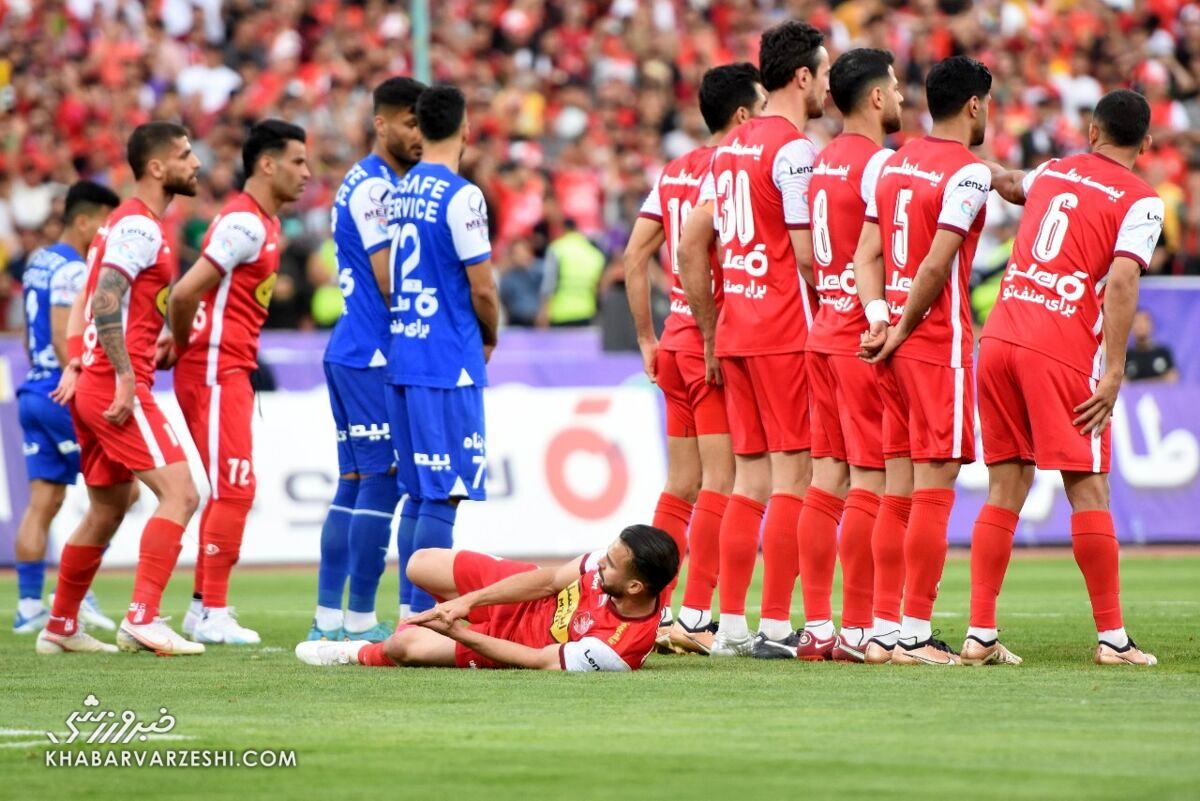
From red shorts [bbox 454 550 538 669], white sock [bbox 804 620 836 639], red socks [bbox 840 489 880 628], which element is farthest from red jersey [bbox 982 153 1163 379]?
red shorts [bbox 454 550 538 669]

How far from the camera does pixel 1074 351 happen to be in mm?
9117

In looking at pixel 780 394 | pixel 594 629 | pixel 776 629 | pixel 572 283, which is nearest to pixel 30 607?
pixel 594 629

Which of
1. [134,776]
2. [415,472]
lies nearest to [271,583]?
[415,472]

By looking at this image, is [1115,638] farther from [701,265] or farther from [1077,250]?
[701,265]

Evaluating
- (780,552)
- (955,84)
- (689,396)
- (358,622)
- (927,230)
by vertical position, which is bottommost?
(358,622)

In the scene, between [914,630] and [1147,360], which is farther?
[1147,360]

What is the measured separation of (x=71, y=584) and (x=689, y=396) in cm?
356

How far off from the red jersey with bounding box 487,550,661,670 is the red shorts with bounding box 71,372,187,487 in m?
2.63

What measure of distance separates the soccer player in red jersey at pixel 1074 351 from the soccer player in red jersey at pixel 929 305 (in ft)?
0.65

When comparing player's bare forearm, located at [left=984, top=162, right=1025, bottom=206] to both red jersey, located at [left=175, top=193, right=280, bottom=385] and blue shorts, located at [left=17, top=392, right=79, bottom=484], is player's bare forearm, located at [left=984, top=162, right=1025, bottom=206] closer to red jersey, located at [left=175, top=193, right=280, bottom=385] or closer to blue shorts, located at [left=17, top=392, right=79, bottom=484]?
red jersey, located at [left=175, top=193, right=280, bottom=385]

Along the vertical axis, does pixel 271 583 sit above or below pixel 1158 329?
below

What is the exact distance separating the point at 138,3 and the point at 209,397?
17337 millimetres

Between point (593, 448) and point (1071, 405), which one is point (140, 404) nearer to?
point (1071, 405)

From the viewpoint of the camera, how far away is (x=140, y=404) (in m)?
→ 10.6
